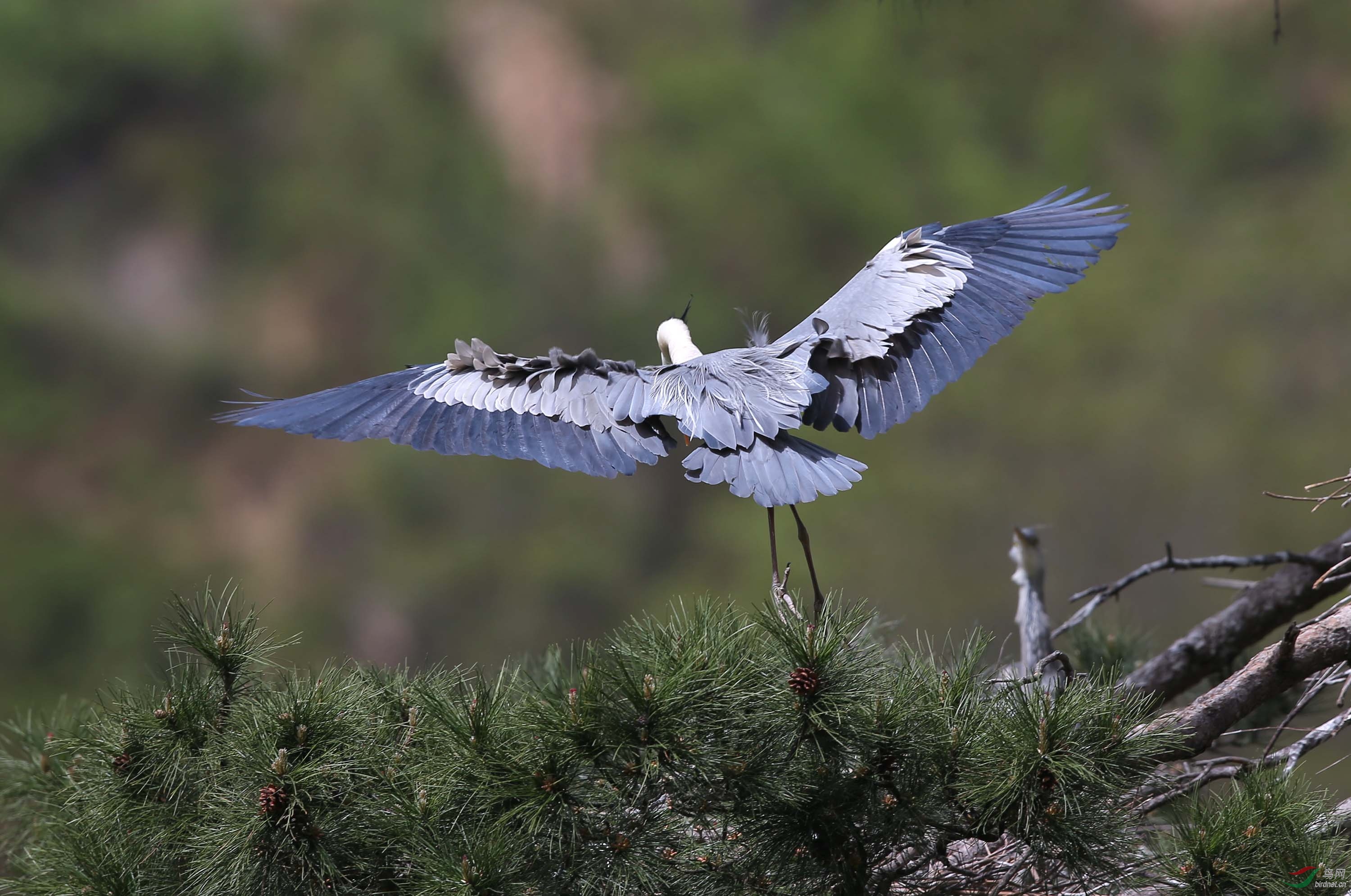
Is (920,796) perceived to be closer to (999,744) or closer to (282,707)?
(999,744)

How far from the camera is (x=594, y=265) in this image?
784cm

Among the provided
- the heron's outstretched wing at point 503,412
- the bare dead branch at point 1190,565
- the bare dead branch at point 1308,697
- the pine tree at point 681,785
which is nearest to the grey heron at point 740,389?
the heron's outstretched wing at point 503,412

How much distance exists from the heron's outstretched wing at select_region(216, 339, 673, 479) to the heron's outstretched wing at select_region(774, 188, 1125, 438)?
24 cm

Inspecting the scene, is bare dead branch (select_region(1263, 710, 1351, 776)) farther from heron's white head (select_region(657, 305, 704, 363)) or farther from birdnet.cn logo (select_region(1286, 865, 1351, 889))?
heron's white head (select_region(657, 305, 704, 363))

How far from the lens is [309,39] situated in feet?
26.7

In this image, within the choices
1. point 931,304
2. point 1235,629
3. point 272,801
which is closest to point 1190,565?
point 1235,629

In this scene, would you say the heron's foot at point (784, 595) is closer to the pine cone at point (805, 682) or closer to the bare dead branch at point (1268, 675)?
Result: the pine cone at point (805, 682)

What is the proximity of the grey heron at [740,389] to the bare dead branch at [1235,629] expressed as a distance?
1.97ft

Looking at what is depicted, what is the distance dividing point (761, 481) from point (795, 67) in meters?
7.62

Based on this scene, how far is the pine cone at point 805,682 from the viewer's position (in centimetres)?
98

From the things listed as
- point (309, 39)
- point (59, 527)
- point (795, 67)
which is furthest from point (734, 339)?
point (59, 527)

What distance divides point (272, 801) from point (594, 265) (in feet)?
23.1

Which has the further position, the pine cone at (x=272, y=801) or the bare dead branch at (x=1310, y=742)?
the bare dead branch at (x=1310, y=742)

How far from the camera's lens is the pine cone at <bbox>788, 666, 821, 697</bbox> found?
98 centimetres
